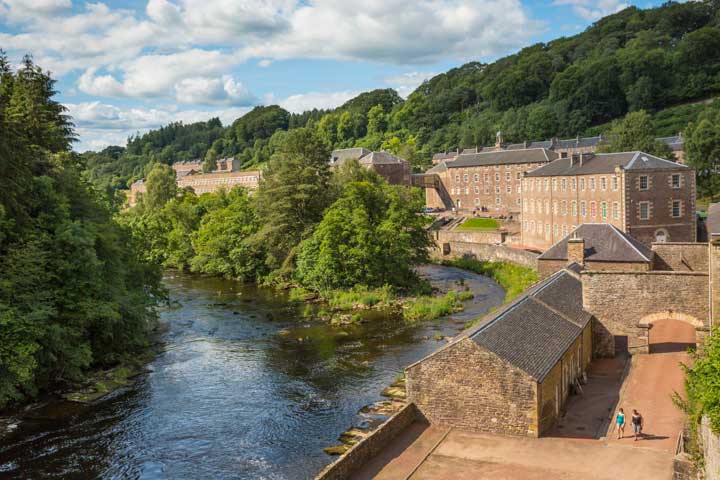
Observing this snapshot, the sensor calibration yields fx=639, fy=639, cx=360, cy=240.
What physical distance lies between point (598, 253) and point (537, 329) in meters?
13.1

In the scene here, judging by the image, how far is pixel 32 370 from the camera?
23.3m

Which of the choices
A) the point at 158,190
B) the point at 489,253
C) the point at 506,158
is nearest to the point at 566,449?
the point at 489,253

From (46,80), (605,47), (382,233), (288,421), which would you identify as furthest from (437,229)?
(605,47)

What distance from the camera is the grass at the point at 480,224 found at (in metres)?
69.7

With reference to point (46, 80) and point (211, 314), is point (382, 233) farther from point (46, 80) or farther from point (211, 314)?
point (46, 80)

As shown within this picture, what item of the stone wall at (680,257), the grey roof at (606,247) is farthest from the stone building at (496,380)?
the stone wall at (680,257)

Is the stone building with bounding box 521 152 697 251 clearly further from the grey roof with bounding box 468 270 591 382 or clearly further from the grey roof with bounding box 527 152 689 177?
the grey roof with bounding box 468 270 591 382

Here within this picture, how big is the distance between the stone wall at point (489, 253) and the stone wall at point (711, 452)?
33410 mm

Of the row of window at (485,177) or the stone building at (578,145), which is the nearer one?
the row of window at (485,177)

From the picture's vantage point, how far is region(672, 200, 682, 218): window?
47344 millimetres

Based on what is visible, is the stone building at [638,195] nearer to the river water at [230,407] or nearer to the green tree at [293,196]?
the river water at [230,407]

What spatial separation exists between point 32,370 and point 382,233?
2745cm

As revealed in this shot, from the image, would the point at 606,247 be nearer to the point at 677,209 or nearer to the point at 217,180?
the point at 677,209

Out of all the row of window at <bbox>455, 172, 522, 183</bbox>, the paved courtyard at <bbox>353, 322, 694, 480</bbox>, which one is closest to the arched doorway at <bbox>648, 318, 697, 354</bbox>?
the paved courtyard at <bbox>353, 322, 694, 480</bbox>
